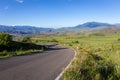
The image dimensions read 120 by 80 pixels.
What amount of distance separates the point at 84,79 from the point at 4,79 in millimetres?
3255

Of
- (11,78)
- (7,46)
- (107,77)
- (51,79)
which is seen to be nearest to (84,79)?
(107,77)

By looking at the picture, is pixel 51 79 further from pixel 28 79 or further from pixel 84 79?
pixel 84 79

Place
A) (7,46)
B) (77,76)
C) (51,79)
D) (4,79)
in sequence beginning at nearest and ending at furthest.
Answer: (77,76)
(4,79)
(51,79)
(7,46)

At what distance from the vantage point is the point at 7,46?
170ft

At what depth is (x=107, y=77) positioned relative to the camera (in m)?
10.9

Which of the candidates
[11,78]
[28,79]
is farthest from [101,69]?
[11,78]

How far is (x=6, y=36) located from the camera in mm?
52438

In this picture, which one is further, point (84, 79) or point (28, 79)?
point (28, 79)

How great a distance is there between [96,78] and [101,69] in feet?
3.69

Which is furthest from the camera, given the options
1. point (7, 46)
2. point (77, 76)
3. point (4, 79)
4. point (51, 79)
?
point (7, 46)

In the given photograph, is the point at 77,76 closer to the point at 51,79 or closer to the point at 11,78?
the point at 51,79

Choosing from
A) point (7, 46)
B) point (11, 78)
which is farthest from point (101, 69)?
point (7, 46)

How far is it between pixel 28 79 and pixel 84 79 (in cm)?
253

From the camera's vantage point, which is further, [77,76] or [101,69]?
[101,69]
